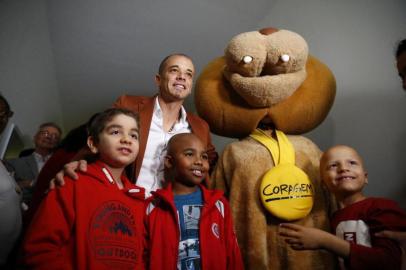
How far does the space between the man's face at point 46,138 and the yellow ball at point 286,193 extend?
1422 mm

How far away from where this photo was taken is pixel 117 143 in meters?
1.07

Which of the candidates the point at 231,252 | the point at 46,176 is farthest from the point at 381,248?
the point at 46,176

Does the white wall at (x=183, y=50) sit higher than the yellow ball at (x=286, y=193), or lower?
higher

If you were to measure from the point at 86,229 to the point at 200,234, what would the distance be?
32cm

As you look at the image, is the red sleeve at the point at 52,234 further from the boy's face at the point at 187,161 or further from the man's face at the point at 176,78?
the man's face at the point at 176,78

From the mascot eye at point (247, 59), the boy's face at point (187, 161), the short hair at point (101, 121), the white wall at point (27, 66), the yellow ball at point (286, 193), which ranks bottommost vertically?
the yellow ball at point (286, 193)

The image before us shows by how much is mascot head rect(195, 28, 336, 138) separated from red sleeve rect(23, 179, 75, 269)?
0.70m

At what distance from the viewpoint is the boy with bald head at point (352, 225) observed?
1.04 metres

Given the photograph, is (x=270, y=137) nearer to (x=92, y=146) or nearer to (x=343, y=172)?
(x=343, y=172)

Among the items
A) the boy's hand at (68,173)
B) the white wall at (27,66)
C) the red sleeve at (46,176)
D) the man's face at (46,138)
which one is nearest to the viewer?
the boy's hand at (68,173)

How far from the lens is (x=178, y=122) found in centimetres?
141

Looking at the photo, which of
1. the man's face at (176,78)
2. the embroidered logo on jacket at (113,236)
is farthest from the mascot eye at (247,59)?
the embroidered logo on jacket at (113,236)

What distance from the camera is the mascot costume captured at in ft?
4.05

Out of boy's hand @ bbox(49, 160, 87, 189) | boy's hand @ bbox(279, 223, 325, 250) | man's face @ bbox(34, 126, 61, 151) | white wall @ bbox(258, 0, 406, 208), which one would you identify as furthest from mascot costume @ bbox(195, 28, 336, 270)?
man's face @ bbox(34, 126, 61, 151)
